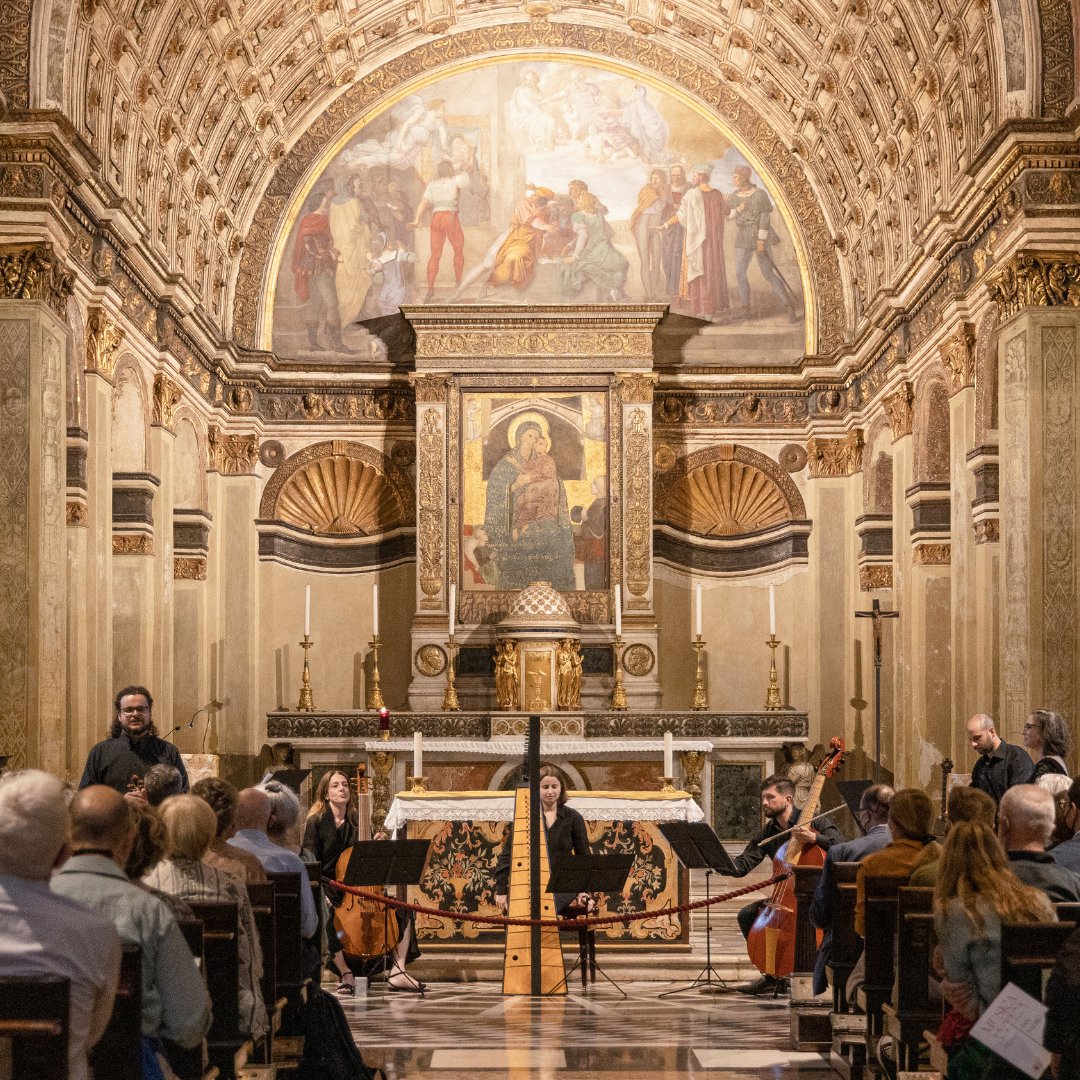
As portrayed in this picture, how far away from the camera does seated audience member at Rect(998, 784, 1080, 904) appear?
5789 millimetres

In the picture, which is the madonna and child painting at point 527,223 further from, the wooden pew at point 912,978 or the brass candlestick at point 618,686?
the wooden pew at point 912,978

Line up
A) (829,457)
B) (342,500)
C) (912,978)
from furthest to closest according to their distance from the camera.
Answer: (342,500)
(829,457)
(912,978)

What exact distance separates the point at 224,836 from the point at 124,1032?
209cm

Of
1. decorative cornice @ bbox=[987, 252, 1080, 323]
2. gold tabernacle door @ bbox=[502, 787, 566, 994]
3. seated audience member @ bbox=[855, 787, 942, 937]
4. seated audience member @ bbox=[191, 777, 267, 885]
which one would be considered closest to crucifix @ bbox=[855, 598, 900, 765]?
decorative cornice @ bbox=[987, 252, 1080, 323]

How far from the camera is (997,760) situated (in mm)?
11031

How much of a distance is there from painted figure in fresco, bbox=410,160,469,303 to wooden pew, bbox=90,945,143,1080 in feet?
62.3

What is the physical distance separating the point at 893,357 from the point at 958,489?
11.8 feet

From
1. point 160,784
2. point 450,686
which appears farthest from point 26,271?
point 450,686

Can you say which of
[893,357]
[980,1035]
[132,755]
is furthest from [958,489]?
[980,1035]

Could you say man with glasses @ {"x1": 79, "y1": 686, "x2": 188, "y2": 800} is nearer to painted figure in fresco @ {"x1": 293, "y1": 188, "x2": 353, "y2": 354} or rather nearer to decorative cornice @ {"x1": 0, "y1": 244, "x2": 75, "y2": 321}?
decorative cornice @ {"x1": 0, "y1": 244, "x2": 75, "y2": 321}

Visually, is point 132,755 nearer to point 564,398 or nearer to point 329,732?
point 329,732

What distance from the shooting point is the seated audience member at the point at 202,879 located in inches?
231

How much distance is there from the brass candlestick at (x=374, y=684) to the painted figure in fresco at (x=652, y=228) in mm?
6155

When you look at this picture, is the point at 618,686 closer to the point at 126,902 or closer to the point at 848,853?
the point at 848,853
